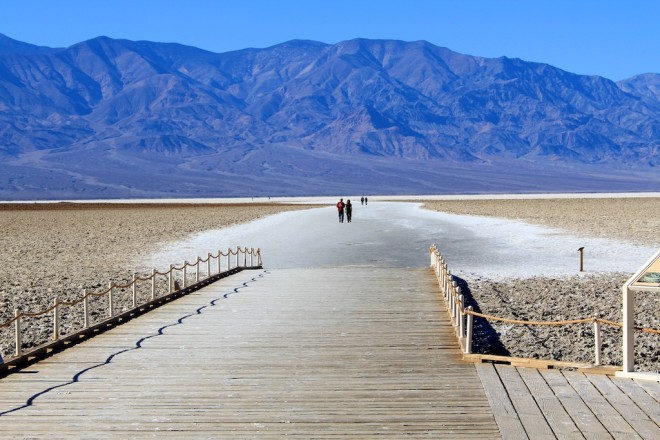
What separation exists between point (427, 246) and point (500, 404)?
25673 mm

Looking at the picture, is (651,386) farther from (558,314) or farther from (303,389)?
(558,314)

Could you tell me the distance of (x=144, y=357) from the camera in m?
10.9

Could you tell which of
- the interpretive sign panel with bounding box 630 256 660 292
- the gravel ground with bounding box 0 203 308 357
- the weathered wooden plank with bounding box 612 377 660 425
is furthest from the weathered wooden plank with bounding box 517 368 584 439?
the gravel ground with bounding box 0 203 308 357

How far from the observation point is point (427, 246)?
34.0 meters

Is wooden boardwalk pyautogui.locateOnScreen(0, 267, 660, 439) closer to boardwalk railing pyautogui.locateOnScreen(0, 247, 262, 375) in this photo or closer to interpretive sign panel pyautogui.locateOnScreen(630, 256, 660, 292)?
boardwalk railing pyautogui.locateOnScreen(0, 247, 262, 375)

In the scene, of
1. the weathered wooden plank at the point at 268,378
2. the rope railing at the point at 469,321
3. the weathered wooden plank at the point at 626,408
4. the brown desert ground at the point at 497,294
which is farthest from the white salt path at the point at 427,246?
the weathered wooden plank at the point at 626,408

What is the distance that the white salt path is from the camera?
84.6 feet

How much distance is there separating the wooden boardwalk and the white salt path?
11749 mm

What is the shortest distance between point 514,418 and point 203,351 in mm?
4780

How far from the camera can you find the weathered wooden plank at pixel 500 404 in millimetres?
7547

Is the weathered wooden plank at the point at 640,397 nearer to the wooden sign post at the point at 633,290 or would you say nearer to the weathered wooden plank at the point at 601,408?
the wooden sign post at the point at 633,290

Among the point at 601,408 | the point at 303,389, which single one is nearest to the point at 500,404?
the point at 601,408

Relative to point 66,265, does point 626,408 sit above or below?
above

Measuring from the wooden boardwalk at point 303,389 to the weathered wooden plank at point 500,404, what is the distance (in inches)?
0.7
